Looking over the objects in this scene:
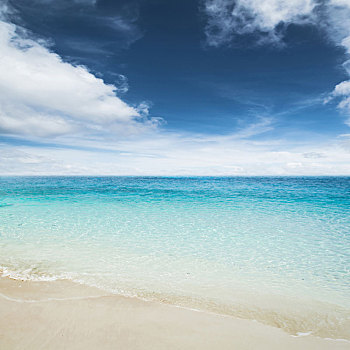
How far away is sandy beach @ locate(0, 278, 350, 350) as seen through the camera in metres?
4.05

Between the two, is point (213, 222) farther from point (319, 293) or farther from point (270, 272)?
point (319, 293)

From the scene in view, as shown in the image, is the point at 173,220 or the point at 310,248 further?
the point at 173,220

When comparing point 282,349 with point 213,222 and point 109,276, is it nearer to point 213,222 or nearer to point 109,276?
point 109,276

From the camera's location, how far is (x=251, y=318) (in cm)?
495

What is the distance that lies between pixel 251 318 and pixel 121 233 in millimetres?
8276

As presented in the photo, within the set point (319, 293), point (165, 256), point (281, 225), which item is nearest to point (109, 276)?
point (165, 256)

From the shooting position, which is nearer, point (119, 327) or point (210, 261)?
point (119, 327)

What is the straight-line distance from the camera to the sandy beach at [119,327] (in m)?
4.05

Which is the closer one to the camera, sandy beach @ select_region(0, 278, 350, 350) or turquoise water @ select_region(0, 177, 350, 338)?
sandy beach @ select_region(0, 278, 350, 350)

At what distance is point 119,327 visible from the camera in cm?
448

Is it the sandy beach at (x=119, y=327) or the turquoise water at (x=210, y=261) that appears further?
the turquoise water at (x=210, y=261)

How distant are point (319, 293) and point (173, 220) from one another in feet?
31.8

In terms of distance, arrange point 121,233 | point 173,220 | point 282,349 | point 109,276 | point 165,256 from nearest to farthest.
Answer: point 282,349 < point 109,276 < point 165,256 < point 121,233 < point 173,220

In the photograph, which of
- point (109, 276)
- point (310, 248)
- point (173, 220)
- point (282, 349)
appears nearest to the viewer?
point (282, 349)
